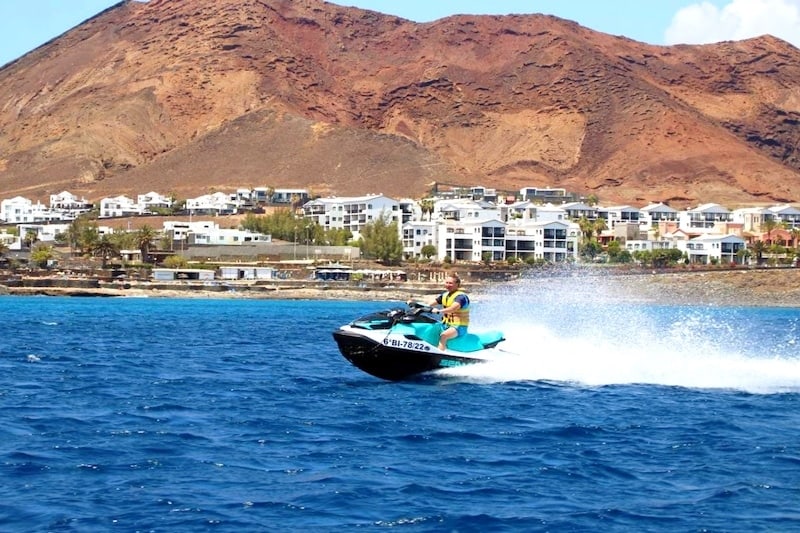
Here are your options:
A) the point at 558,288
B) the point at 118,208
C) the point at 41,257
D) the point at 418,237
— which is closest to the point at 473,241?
the point at 418,237

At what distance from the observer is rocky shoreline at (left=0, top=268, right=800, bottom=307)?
356 ft

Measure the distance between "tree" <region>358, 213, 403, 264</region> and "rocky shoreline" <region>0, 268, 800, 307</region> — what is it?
57.1ft

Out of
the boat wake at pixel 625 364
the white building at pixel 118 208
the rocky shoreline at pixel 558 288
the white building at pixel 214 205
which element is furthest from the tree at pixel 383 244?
the boat wake at pixel 625 364

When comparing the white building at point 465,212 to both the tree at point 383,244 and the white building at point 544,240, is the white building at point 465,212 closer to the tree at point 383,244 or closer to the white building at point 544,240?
the white building at point 544,240

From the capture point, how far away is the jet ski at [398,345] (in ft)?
97.0

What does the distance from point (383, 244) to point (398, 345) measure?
107034mm

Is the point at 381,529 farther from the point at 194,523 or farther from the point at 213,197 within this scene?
the point at 213,197

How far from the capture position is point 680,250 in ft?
490

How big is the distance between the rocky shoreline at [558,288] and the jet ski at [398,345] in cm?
7650

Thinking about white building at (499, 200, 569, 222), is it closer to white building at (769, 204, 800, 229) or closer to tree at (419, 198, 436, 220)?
tree at (419, 198, 436, 220)

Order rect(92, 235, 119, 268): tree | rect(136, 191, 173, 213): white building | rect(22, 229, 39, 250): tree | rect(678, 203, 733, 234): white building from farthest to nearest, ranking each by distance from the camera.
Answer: rect(136, 191, 173, 213): white building
rect(678, 203, 733, 234): white building
rect(22, 229, 39, 250): tree
rect(92, 235, 119, 268): tree

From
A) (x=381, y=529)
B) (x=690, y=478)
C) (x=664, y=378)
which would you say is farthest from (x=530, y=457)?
(x=664, y=378)

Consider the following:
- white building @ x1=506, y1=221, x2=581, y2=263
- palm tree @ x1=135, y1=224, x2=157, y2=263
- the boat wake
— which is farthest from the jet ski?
white building @ x1=506, y1=221, x2=581, y2=263

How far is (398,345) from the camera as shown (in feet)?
97.0
